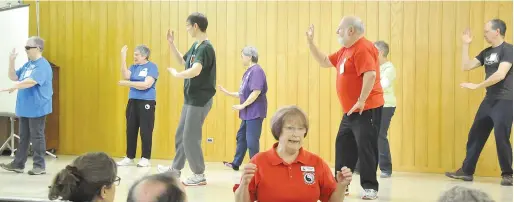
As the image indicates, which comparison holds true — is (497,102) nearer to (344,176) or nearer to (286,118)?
(286,118)

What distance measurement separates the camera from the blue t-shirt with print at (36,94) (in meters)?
5.22

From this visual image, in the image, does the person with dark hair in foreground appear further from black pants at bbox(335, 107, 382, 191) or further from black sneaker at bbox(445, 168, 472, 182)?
black sneaker at bbox(445, 168, 472, 182)

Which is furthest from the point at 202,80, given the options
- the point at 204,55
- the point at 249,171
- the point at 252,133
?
the point at 249,171

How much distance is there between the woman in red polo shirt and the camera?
2547 millimetres

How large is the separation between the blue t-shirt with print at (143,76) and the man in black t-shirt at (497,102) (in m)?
2.77

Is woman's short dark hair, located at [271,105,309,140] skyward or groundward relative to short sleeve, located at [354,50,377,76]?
groundward

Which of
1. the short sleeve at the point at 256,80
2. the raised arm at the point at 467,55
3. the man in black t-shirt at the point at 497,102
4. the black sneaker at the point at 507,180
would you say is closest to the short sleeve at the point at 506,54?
the man in black t-shirt at the point at 497,102

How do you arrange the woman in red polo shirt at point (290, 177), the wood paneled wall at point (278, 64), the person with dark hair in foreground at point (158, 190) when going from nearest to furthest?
1. the person with dark hair in foreground at point (158, 190)
2. the woman in red polo shirt at point (290, 177)
3. the wood paneled wall at point (278, 64)

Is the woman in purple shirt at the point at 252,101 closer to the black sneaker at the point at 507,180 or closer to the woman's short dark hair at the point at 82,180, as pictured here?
the black sneaker at the point at 507,180

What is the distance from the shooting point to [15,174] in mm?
5309

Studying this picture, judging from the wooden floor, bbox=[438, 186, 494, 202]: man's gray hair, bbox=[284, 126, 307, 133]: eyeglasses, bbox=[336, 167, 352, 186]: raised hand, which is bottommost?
the wooden floor

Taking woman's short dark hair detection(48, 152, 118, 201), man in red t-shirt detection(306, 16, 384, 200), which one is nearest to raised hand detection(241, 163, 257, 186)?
woman's short dark hair detection(48, 152, 118, 201)

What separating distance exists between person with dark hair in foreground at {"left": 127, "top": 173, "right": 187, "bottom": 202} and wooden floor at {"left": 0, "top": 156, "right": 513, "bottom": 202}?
2.44 m

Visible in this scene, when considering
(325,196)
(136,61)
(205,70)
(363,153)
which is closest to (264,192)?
(325,196)
